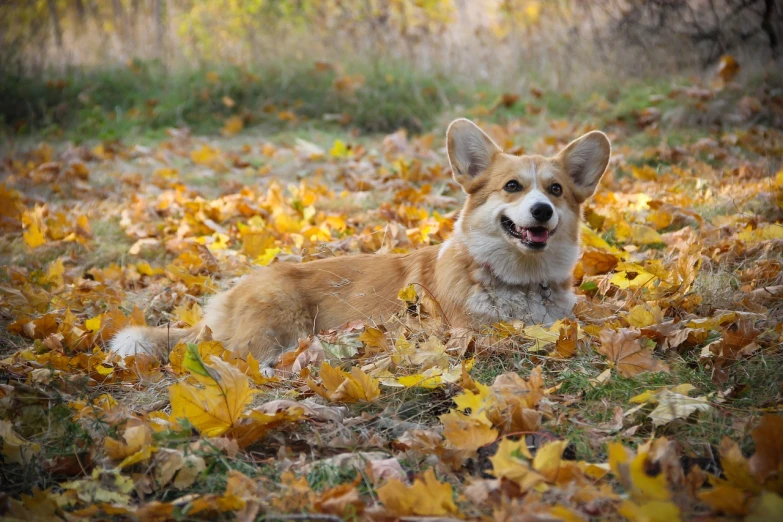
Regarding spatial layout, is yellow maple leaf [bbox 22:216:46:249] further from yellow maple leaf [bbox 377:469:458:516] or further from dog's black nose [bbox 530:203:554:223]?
yellow maple leaf [bbox 377:469:458:516]

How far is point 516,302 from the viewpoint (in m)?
3.08

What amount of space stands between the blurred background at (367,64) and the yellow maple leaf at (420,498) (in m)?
6.65

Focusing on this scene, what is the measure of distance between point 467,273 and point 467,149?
695 millimetres

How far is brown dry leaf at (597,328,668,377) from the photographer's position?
2.30 m

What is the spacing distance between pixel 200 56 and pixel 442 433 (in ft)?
30.5

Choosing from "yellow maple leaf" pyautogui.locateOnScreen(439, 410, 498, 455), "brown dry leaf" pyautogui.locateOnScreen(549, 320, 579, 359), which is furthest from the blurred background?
"yellow maple leaf" pyautogui.locateOnScreen(439, 410, 498, 455)

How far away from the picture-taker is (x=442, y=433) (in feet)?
6.60

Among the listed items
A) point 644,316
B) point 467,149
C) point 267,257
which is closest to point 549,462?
point 644,316

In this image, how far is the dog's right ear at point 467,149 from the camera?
3.35 m

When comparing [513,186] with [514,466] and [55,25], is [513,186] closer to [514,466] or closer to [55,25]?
[514,466]

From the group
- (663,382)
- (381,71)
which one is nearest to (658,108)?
(381,71)


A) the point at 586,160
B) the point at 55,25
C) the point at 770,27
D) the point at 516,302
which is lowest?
the point at 516,302

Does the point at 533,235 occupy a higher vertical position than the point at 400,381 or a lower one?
higher

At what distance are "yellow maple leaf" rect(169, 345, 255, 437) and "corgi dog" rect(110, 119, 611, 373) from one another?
44.6 inches
